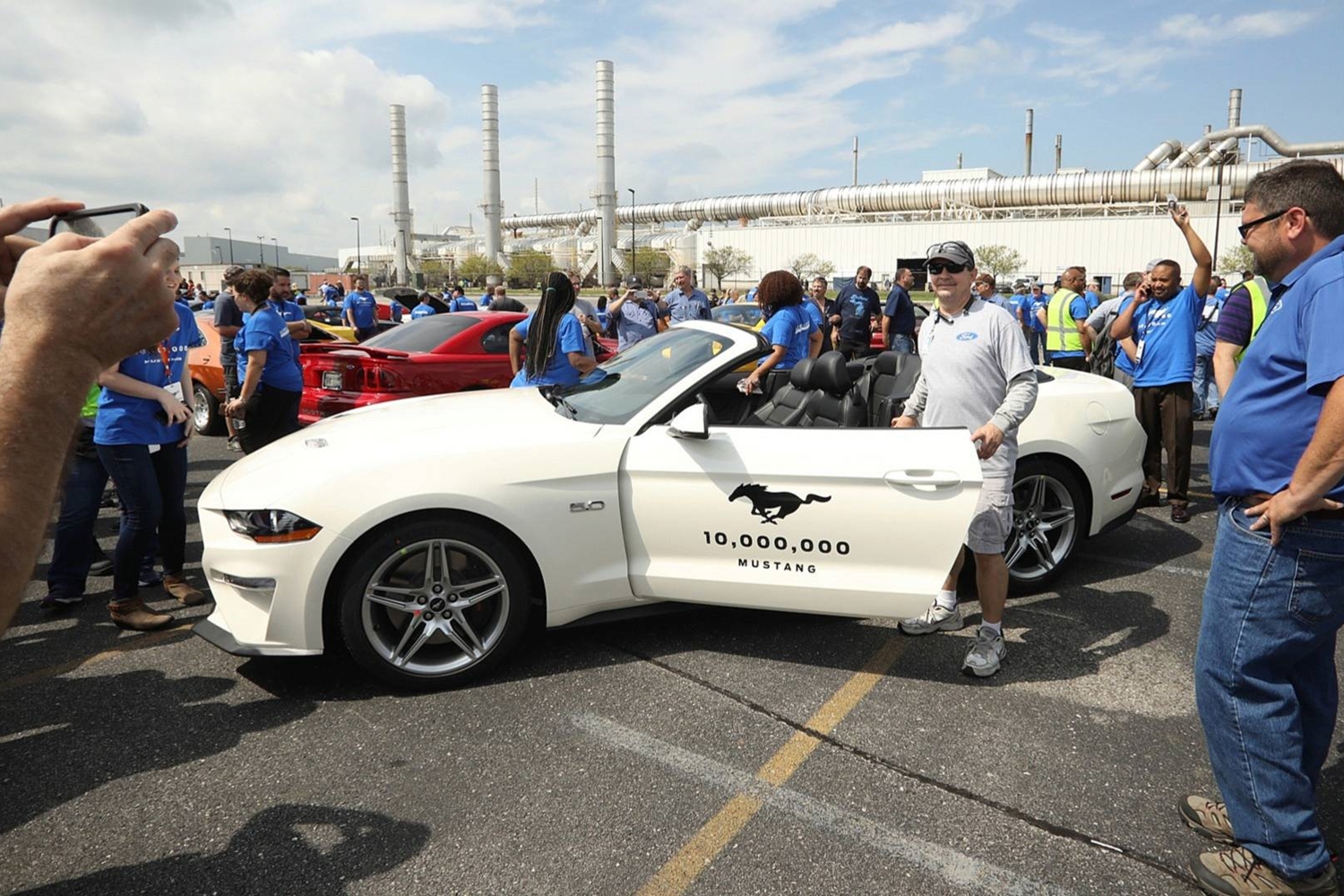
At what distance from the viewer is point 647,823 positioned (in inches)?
103

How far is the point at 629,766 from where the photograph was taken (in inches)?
116

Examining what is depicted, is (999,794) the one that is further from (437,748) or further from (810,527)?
(437,748)

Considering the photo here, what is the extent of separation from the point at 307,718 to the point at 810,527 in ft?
6.80

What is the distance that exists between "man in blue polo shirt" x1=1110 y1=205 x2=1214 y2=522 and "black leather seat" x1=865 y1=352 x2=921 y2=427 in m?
2.64

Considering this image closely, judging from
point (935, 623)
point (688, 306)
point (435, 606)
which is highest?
point (688, 306)

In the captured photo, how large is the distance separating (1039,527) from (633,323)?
6878mm

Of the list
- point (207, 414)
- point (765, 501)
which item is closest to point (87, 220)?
point (765, 501)

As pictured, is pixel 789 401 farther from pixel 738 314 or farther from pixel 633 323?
pixel 738 314

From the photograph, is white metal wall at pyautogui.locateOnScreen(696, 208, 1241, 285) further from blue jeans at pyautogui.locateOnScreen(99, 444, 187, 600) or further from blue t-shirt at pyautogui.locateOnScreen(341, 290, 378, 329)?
blue jeans at pyautogui.locateOnScreen(99, 444, 187, 600)

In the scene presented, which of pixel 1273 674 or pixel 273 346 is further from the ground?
pixel 273 346

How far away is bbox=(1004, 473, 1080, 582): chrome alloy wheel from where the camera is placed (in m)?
4.62

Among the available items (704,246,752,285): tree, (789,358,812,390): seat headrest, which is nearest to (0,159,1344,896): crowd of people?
(789,358,812,390): seat headrest

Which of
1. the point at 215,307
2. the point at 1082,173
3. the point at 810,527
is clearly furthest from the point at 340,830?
the point at 1082,173

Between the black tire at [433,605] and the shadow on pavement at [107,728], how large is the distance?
36cm
